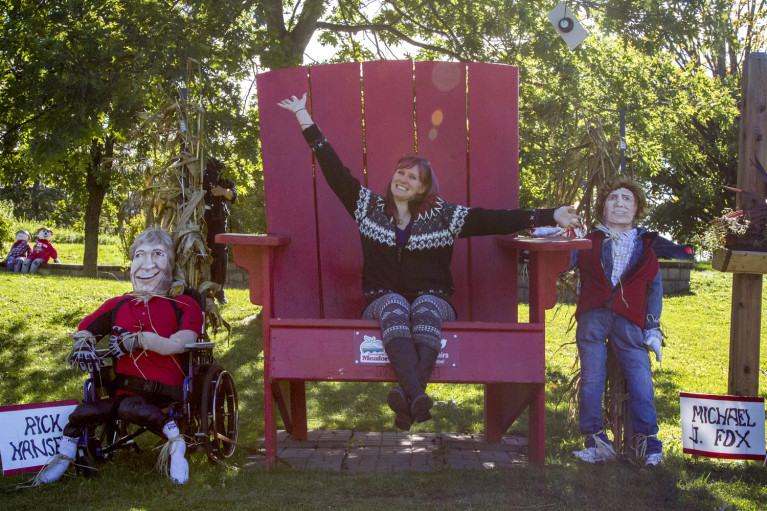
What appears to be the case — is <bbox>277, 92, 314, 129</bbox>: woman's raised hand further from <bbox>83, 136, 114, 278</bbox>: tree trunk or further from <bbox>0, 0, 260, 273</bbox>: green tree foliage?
<bbox>83, 136, 114, 278</bbox>: tree trunk

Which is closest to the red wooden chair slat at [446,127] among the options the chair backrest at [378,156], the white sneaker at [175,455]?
the chair backrest at [378,156]

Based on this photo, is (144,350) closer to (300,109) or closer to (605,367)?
(300,109)

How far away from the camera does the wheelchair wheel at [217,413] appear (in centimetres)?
261

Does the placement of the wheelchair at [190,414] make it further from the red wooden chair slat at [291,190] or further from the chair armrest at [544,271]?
the chair armrest at [544,271]

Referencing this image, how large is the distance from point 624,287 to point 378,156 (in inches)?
49.7

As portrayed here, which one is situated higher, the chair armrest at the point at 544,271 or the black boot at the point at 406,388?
the chair armrest at the point at 544,271

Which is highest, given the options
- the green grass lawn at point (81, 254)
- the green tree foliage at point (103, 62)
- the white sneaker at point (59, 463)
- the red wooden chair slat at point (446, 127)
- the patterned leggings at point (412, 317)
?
the green tree foliage at point (103, 62)

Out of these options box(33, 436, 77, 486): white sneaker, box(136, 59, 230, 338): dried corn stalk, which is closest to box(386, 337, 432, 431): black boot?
box(136, 59, 230, 338): dried corn stalk

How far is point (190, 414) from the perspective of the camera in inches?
107

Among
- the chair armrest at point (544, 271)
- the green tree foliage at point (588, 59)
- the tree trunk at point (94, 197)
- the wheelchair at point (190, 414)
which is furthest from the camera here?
the tree trunk at point (94, 197)

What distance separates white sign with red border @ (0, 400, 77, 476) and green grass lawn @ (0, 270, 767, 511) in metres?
0.07

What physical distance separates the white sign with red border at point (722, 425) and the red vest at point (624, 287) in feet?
1.30

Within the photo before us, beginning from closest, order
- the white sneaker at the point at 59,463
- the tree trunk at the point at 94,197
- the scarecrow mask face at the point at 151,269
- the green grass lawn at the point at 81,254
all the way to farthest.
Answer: the white sneaker at the point at 59,463
the scarecrow mask face at the point at 151,269
the tree trunk at the point at 94,197
the green grass lawn at the point at 81,254

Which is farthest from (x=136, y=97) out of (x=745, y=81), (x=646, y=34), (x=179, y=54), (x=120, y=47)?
(x=646, y=34)
